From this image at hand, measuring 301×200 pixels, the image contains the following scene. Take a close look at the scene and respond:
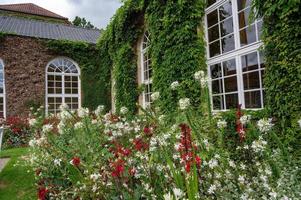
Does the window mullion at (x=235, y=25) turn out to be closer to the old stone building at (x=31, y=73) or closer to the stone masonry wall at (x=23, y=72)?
the old stone building at (x=31, y=73)

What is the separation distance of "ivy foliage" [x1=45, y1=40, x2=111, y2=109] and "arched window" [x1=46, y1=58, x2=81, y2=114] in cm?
44

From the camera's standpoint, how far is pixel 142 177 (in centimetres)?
219

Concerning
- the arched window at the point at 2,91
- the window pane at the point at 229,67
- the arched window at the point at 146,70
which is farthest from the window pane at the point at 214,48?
the arched window at the point at 2,91

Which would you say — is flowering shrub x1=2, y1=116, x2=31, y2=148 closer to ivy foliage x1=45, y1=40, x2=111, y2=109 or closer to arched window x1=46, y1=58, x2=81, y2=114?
arched window x1=46, y1=58, x2=81, y2=114

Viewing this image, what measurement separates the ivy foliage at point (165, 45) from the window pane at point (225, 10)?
0.50 m

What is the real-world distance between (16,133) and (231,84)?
8918 millimetres

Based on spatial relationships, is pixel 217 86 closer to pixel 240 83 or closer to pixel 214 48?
pixel 240 83

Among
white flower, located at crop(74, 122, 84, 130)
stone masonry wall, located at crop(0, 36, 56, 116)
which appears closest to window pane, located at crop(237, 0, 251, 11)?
white flower, located at crop(74, 122, 84, 130)

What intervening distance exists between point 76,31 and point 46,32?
9.09 ft

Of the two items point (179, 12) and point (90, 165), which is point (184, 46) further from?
point (90, 165)

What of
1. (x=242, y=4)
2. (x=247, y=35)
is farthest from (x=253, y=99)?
(x=242, y=4)

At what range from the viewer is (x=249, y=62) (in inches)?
196

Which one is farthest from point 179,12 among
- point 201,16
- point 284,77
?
point 284,77

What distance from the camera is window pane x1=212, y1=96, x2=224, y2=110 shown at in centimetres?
566
